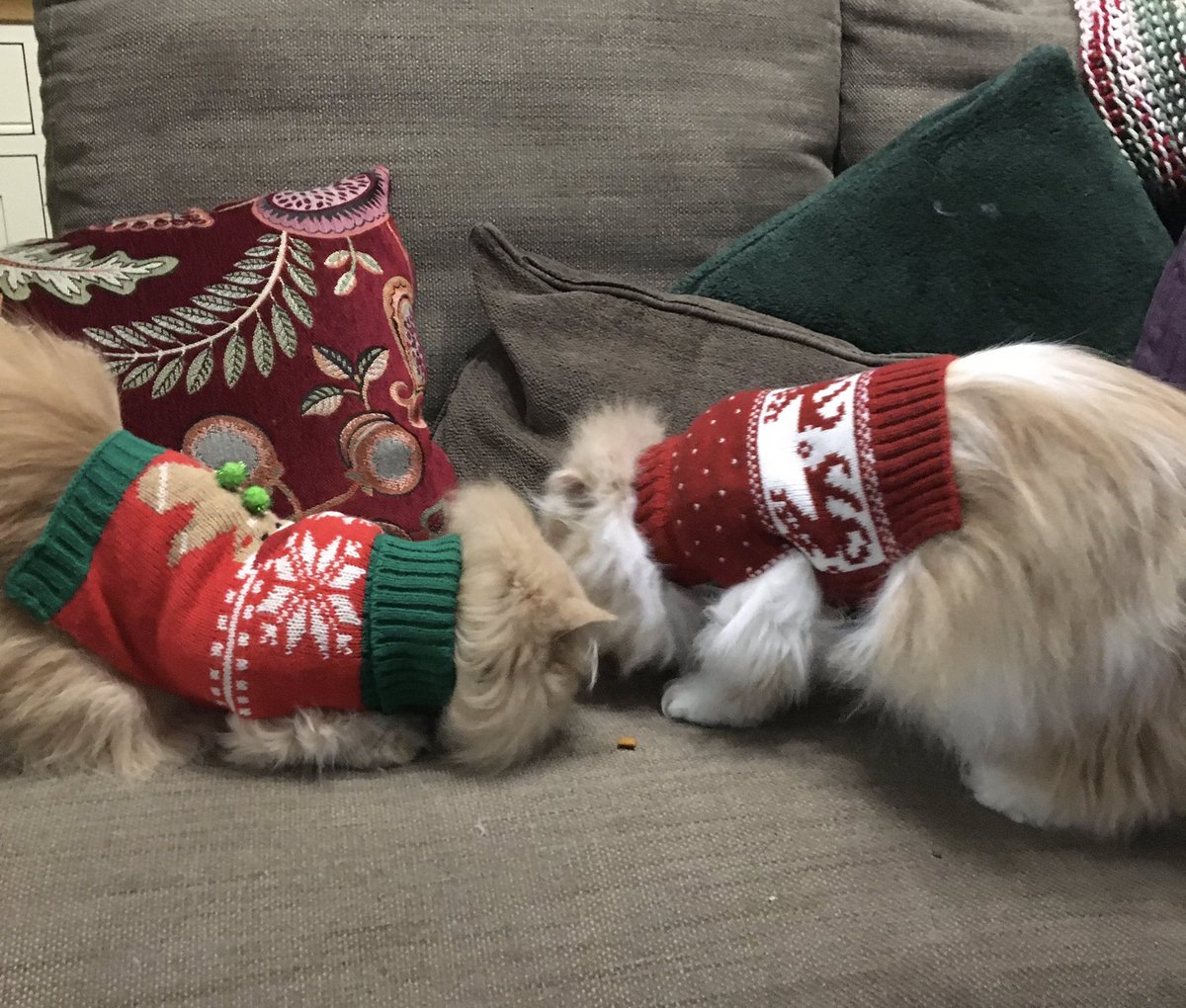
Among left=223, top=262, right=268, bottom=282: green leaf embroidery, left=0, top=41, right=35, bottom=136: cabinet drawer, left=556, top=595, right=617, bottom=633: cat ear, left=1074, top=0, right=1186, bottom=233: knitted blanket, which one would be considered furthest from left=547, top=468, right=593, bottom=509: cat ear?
left=0, top=41, right=35, bottom=136: cabinet drawer

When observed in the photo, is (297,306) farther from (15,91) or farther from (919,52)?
(15,91)

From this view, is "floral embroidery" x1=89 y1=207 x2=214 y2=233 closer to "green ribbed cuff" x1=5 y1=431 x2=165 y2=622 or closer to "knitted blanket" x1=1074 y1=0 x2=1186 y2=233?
"green ribbed cuff" x1=5 y1=431 x2=165 y2=622

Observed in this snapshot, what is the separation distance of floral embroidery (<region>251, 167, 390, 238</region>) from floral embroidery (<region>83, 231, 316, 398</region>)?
23 mm

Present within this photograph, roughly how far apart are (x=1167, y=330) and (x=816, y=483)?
55 centimetres

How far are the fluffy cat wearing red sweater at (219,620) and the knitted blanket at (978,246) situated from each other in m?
0.53

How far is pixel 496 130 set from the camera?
117 centimetres

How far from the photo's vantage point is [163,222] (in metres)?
0.99

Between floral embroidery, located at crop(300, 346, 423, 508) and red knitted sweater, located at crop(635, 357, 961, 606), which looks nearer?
red knitted sweater, located at crop(635, 357, 961, 606)

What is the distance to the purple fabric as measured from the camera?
3.39 ft

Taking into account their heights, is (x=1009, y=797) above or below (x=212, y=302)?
below

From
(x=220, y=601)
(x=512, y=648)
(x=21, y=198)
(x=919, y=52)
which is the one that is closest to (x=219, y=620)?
(x=220, y=601)

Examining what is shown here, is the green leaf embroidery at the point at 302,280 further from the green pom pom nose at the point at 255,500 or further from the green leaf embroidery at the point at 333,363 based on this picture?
the green pom pom nose at the point at 255,500

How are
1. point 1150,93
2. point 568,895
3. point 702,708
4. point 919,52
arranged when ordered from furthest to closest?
point 919,52, point 1150,93, point 702,708, point 568,895

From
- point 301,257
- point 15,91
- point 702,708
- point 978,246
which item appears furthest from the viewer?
point 15,91
